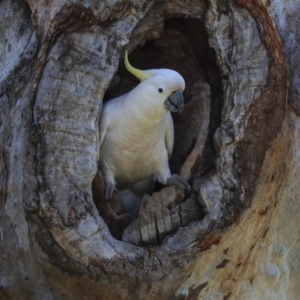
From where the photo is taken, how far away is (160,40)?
7.82 ft

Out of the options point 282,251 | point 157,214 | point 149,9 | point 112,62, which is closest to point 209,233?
point 157,214

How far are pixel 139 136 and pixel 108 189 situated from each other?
0.74 feet

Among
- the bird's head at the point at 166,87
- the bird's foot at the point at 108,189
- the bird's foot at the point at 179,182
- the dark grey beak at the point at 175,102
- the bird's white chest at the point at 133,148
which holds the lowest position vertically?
the bird's foot at the point at 179,182

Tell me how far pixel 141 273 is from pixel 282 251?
583 mm

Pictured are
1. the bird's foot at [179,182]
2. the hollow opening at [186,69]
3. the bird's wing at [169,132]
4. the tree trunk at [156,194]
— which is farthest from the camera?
the bird's wing at [169,132]

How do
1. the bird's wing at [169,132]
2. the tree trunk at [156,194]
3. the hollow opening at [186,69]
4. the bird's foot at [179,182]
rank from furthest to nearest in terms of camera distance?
the bird's wing at [169,132] → the hollow opening at [186,69] → the bird's foot at [179,182] → the tree trunk at [156,194]

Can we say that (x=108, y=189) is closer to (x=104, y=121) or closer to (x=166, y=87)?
(x=104, y=121)

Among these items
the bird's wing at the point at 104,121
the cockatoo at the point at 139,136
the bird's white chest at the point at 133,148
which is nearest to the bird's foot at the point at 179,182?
the cockatoo at the point at 139,136

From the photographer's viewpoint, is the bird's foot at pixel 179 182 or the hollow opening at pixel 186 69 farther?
the hollow opening at pixel 186 69

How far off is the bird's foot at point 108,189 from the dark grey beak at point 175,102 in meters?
0.36

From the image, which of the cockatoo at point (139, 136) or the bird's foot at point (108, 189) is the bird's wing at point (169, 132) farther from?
the bird's foot at point (108, 189)

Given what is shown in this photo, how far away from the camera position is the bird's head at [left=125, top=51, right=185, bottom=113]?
6.88 ft

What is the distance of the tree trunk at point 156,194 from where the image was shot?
1.83 meters

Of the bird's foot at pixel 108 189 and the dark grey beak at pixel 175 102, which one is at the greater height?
the dark grey beak at pixel 175 102
